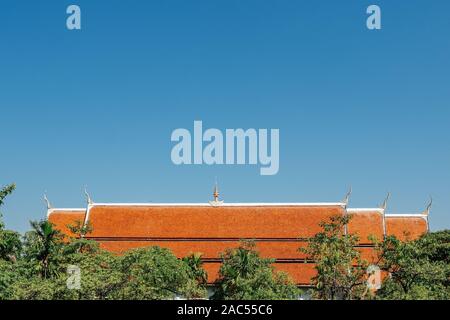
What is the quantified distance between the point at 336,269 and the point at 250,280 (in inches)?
121

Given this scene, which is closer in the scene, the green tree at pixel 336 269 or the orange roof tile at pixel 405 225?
the green tree at pixel 336 269

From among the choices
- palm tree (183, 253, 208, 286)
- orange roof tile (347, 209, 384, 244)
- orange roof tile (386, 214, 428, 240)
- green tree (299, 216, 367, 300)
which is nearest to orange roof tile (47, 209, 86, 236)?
palm tree (183, 253, 208, 286)

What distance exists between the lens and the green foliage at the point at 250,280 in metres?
18.4

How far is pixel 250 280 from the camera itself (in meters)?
19.4

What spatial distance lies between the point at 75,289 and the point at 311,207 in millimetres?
24808

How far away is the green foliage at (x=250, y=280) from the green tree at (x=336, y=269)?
1.28 metres

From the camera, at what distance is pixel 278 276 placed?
20.2 m

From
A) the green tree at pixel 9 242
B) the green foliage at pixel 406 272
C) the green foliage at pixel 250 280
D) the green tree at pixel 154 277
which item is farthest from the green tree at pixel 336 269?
the green tree at pixel 9 242

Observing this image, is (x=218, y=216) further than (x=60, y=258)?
Yes

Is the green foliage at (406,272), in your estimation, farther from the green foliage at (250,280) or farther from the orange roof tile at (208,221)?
the orange roof tile at (208,221)

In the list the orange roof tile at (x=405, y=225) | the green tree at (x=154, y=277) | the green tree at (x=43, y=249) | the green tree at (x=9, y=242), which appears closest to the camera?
the green tree at (x=154, y=277)

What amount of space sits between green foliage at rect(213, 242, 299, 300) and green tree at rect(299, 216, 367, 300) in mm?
1284
